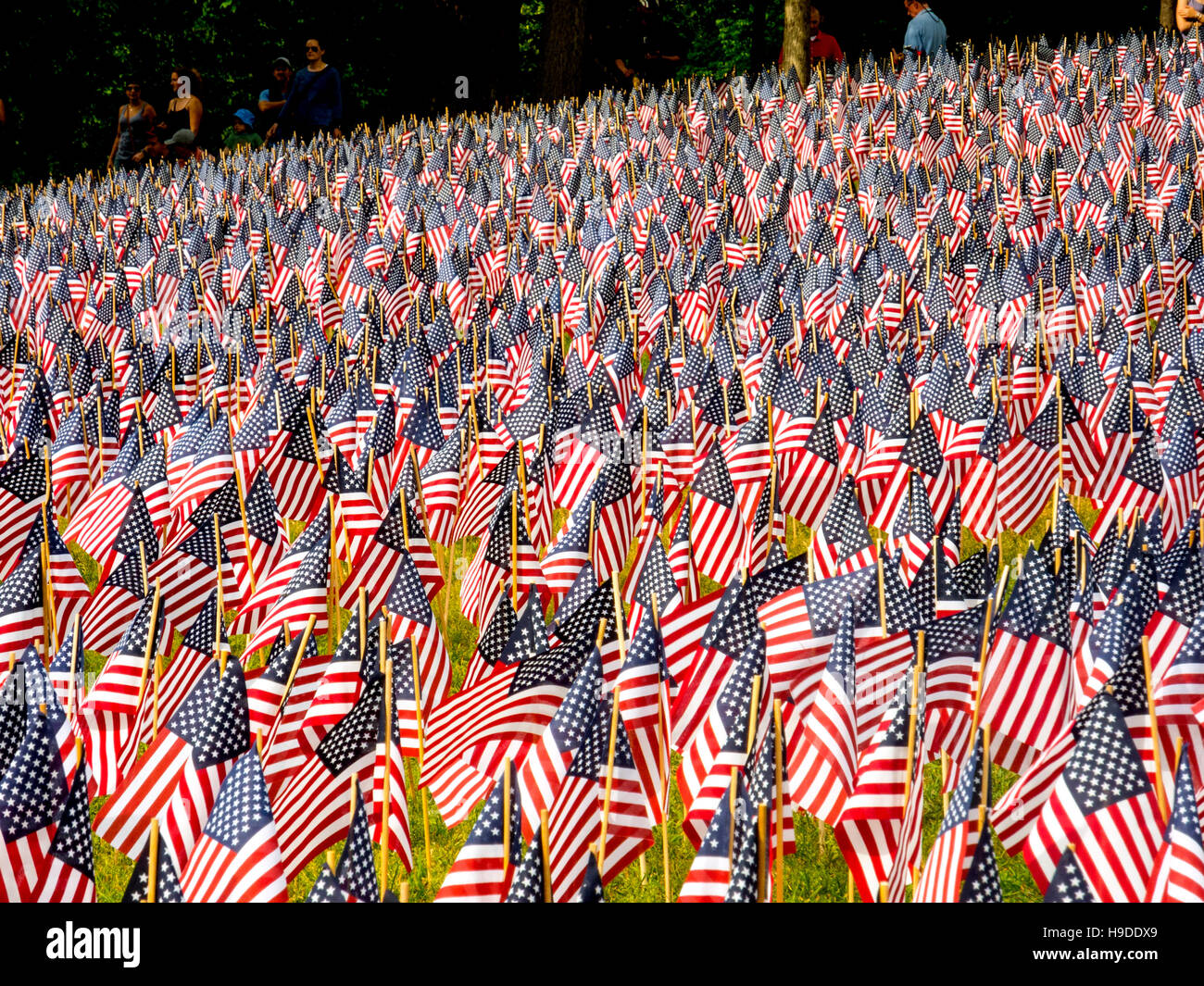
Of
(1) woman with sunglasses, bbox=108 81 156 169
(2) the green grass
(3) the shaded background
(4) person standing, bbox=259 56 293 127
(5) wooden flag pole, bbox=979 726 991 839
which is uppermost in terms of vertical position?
(3) the shaded background

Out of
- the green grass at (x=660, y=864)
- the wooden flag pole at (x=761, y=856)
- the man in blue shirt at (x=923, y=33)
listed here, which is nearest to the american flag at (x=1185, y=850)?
the wooden flag pole at (x=761, y=856)

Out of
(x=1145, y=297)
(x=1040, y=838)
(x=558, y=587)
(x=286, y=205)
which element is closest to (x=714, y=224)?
(x=1145, y=297)

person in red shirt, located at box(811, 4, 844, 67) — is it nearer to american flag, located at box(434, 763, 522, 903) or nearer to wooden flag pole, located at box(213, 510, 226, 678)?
wooden flag pole, located at box(213, 510, 226, 678)

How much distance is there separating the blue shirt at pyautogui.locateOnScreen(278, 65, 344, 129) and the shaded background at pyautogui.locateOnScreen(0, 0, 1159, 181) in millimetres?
6123

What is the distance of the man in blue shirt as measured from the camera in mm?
19625

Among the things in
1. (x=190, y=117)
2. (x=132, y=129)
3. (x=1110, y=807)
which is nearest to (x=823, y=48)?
(x=190, y=117)

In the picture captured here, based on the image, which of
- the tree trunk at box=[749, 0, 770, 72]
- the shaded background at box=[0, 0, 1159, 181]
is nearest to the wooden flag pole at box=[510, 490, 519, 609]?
the shaded background at box=[0, 0, 1159, 181]

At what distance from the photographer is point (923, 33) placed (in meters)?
19.9

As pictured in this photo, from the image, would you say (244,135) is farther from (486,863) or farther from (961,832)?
(961,832)

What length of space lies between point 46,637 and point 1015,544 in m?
4.71

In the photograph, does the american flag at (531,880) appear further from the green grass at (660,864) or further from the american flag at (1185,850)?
the american flag at (1185,850)

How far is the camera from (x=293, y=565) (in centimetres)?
590

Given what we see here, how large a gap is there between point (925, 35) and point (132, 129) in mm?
11801

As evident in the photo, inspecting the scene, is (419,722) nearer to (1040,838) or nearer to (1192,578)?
(1040,838)
